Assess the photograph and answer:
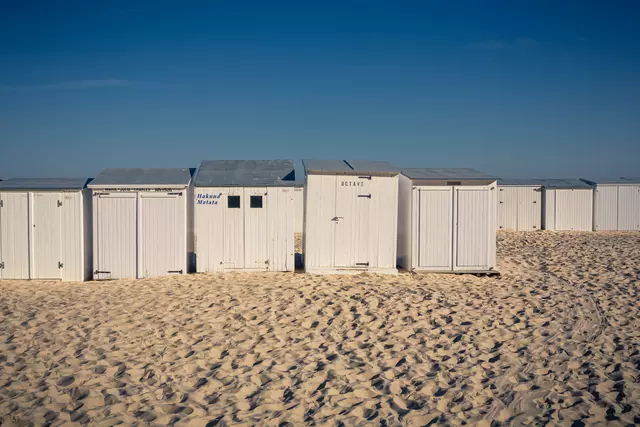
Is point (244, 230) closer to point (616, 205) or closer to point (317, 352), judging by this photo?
point (317, 352)

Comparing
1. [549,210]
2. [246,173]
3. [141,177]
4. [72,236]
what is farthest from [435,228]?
[549,210]

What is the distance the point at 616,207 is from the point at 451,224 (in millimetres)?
15535

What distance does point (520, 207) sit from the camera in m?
22.0

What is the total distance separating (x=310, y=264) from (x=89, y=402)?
644 centimetres

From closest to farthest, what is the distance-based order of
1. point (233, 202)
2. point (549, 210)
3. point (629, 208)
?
point (233, 202) < point (549, 210) < point (629, 208)

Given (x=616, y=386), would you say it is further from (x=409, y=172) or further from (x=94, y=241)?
(x=94, y=241)

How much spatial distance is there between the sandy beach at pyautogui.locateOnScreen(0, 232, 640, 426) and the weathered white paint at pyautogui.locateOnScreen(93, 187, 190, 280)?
60 cm

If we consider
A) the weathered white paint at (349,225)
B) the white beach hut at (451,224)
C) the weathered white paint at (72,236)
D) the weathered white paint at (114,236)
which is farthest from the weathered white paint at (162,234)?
the white beach hut at (451,224)

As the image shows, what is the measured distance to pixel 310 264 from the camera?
10.8 metres

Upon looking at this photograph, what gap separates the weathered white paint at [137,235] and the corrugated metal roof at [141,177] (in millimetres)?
201

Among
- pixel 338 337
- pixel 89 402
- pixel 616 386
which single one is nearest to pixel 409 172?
pixel 338 337

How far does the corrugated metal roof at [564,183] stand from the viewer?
71.9 ft

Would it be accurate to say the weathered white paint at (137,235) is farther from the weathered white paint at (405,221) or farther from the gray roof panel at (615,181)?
the gray roof panel at (615,181)

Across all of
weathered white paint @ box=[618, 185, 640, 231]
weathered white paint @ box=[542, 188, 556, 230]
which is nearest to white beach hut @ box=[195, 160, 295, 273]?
weathered white paint @ box=[542, 188, 556, 230]
